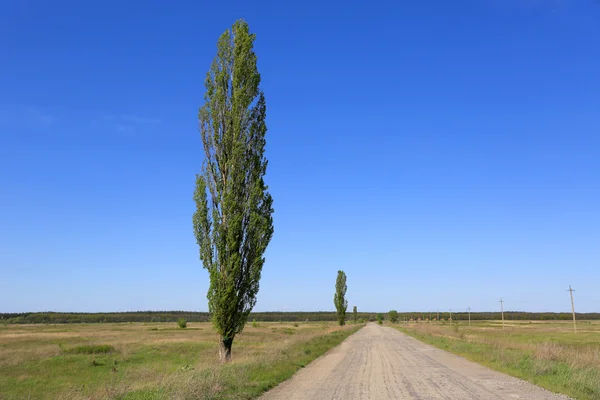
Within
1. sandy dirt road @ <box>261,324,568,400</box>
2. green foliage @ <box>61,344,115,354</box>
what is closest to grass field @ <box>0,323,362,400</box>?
green foliage @ <box>61,344,115,354</box>

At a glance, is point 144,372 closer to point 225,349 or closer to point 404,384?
point 225,349

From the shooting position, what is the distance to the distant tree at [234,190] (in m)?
17.3

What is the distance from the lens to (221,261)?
687 inches

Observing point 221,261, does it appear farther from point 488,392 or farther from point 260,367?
point 488,392

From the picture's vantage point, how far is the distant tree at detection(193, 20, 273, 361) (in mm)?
17266

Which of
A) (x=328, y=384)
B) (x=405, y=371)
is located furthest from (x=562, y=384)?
(x=328, y=384)

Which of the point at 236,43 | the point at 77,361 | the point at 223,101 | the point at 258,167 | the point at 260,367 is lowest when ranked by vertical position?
the point at 77,361

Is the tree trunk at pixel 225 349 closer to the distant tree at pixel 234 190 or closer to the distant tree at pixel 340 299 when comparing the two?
the distant tree at pixel 234 190

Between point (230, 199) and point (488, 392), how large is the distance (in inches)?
446

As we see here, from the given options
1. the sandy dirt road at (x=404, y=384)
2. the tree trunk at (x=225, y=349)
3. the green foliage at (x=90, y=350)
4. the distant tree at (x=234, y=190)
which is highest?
the distant tree at (x=234, y=190)

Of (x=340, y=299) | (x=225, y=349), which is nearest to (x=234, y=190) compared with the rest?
(x=225, y=349)

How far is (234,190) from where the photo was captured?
18.2 meters

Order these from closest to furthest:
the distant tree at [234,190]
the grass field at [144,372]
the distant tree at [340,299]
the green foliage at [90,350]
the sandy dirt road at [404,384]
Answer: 1. the grass field at [144,372]
2. the sandy dirt road at [404,384]
3. the distant tree at [234,190]
4. the green foliage at [90,350]
5. the distant tree at [340,299]

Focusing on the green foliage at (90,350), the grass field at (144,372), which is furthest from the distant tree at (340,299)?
the green foliage at (90,350)
